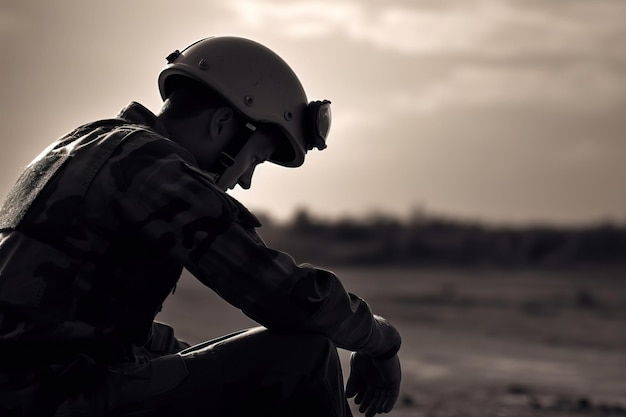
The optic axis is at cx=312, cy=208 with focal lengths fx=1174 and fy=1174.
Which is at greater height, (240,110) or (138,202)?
(240,110)

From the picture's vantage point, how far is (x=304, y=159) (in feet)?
14.8

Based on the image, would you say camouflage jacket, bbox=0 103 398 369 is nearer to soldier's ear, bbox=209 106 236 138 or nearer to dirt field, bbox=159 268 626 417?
soldier's ear, bbox=209 106 236 138

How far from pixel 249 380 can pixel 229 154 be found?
772 millimetres

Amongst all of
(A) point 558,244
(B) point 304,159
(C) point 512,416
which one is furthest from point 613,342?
(A) point 558,244

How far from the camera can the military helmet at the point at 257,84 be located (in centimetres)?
399

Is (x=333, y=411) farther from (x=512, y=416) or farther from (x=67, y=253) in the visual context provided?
(x=512, y=416)

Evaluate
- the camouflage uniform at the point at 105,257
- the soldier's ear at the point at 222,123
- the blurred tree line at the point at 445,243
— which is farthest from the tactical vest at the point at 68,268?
the blurred tree line at the point at 445,243

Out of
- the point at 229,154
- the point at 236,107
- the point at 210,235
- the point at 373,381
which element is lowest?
the point at 210,235

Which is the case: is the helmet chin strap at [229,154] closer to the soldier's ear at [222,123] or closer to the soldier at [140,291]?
the soldier's ear at [222,123]

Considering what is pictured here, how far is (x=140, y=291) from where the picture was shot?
344cm

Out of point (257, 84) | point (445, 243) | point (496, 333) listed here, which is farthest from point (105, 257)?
point (445, 243)

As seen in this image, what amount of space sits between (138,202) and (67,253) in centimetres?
24

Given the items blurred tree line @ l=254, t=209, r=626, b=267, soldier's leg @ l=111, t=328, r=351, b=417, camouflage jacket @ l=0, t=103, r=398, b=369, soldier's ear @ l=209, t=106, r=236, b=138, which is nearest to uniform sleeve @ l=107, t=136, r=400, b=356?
camouflage jacket @ l=0, t=103, r=398, b=369

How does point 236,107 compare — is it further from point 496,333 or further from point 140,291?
point 496,333
